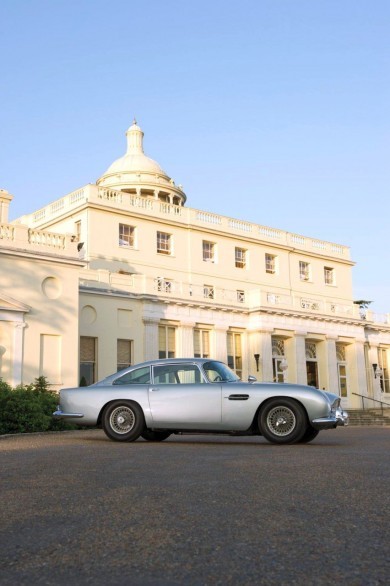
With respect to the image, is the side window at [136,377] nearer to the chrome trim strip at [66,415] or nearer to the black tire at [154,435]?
the chrome trim strip at [66,415]

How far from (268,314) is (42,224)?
1367 centimetres

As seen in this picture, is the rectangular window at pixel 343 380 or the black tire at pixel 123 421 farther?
the rectangular window at pixel 343 380

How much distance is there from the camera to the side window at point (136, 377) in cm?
1180

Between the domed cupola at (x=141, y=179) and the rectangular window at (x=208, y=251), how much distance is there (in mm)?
10670

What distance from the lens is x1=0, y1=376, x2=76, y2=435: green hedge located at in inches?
679

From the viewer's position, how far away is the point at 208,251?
38781 millimetres

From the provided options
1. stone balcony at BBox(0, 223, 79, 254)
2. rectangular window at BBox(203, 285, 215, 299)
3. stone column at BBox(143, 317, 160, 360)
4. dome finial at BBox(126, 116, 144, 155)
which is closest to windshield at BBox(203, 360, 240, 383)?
stone balcony at BBox(0, 223, 79, 254)

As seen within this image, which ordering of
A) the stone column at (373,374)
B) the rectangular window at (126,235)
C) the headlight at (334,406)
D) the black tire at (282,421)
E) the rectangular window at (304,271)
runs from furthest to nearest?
the rectangular window at (304,271) < the stone column at (373,374) < the rectangular window at (126,235) < the headlight at (334,406) < the black tire at (282,421)

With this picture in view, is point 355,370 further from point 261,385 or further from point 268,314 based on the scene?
point 261,385

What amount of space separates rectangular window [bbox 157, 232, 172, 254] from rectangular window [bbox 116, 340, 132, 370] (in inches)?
325

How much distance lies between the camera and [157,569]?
319 centimetres

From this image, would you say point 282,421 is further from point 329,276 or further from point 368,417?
point 329,276

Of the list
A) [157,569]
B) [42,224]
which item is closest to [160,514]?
[157,569]

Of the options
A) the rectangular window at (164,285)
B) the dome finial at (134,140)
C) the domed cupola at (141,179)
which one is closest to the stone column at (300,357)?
the rectangular window at (164,285)
